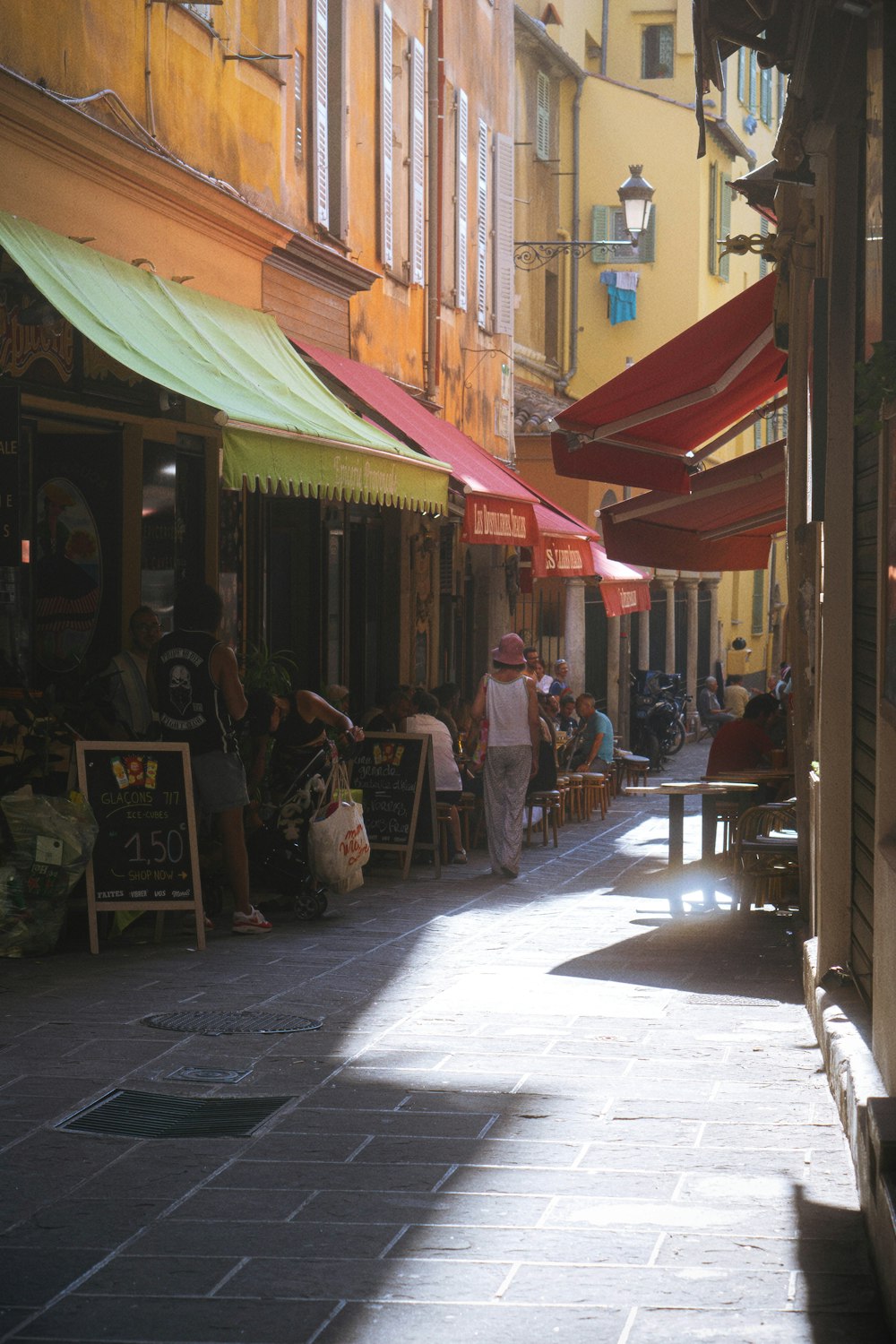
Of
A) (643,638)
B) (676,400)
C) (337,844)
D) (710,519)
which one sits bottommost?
A: (337,844)

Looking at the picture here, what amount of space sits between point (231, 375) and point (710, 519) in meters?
4.77

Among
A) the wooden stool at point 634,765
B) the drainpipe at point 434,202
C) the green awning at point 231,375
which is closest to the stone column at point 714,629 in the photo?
the wooden stool at point 634,765

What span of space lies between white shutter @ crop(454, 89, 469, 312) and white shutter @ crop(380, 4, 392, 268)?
2.97 meters

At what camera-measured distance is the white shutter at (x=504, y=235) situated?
23.0m

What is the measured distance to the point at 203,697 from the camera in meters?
9.84

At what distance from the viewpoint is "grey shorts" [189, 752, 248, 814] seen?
984 cm

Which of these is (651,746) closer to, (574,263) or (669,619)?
(669,619)

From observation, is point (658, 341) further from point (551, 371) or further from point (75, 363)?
point (75, 363)

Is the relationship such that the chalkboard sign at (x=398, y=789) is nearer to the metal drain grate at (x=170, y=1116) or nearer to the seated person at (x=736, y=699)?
the metal drain grate at (x=170, y=1116)

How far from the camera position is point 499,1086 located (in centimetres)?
649

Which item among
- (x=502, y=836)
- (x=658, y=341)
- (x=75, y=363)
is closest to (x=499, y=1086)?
(x=75, y=363)

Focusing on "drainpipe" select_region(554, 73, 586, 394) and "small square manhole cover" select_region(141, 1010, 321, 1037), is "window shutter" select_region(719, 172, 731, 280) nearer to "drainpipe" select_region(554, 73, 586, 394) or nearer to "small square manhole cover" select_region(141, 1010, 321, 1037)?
"drainpipe" select_region(554, 73, 586, 394)

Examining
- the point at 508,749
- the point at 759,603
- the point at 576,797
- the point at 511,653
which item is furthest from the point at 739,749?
the point at 759,603

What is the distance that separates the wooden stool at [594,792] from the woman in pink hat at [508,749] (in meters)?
5.37
